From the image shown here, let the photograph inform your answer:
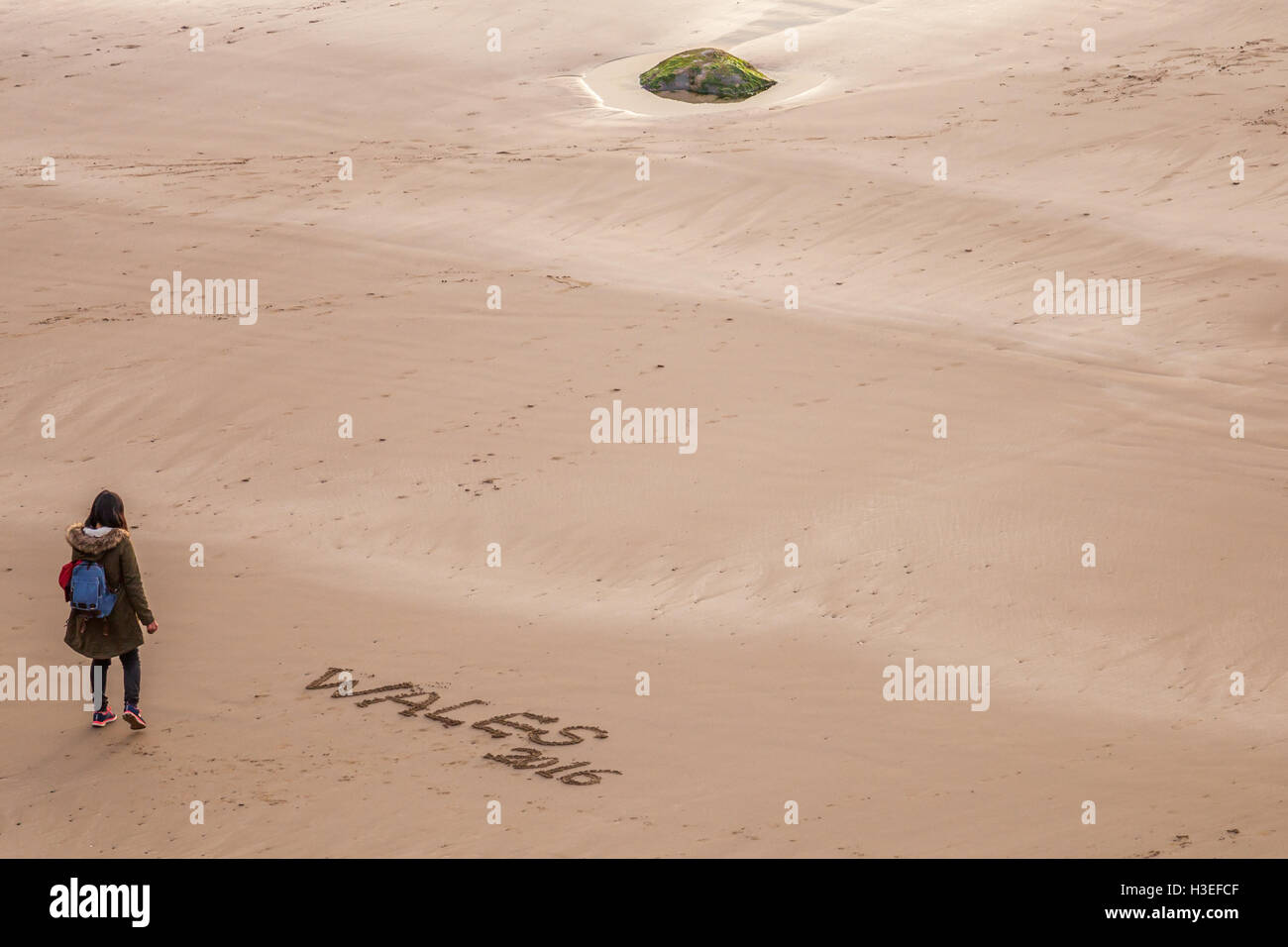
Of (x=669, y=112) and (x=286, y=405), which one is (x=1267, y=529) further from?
(x=669, y=112)

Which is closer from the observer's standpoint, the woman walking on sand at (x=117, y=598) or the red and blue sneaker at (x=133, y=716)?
the woman walking on sand at (x=117, y=598)

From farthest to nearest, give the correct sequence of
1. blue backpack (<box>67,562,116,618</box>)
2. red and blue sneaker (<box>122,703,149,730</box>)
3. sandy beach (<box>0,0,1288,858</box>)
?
red and blue sneaker (<box>122,703,149,730</box>) < blue backpack (<box>67,562,116,618</box>) < sandy beach (<box>0,0,1288,858</box>)

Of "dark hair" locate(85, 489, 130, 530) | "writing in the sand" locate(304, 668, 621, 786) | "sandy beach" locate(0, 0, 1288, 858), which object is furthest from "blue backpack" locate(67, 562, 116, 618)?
"writing in the sand" locate(304, 668, 621, 786)

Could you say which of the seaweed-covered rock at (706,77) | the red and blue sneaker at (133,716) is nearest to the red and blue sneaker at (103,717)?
the red and blue sneaker at (133,716)

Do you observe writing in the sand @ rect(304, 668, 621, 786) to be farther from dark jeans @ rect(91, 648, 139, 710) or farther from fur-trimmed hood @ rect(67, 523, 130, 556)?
fur-trimmed hood @ rect(67, 523, 130, 556)

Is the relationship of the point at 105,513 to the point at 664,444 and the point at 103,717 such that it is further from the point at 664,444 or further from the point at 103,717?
the point at 664,444

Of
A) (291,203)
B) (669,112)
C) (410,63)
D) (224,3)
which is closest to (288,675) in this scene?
(291,203)

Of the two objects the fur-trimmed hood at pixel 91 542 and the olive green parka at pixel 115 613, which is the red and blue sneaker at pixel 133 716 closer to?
the olive green parka at pixel 115 613
